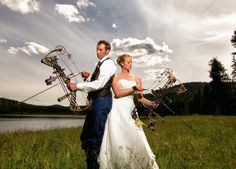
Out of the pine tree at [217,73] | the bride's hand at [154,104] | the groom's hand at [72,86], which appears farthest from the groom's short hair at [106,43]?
the pine tree at [217,73]

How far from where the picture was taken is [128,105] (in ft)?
21.5

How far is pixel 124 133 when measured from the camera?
6410 mm

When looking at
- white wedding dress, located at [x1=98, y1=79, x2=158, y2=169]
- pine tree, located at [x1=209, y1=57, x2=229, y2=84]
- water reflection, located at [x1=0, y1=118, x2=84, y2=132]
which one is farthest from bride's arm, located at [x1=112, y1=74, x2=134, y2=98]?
pine tree, located at [x1=209, y1=57, x2=229, y2=84]

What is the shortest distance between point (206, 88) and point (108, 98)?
3268 inches

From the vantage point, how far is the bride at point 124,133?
248 inches

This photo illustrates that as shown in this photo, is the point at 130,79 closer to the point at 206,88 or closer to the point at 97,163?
the point at 97,163

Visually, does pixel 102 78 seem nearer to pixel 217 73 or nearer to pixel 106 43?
pixel 106 43

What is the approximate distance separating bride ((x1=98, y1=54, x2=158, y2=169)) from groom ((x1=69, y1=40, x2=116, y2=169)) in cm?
40

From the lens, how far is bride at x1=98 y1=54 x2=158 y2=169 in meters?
6.29

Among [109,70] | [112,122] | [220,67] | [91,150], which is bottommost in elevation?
[91,150]

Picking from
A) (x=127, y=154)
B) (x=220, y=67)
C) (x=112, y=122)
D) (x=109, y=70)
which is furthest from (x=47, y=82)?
(x=220, y=67)

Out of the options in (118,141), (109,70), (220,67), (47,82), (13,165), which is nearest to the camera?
(47,82)

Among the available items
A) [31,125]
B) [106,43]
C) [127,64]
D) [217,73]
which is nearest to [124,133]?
[127,64]

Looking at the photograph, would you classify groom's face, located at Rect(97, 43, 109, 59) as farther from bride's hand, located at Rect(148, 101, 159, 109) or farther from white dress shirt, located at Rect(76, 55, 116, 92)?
bride's hand, located at Rect(148, 101, 159, 109)
